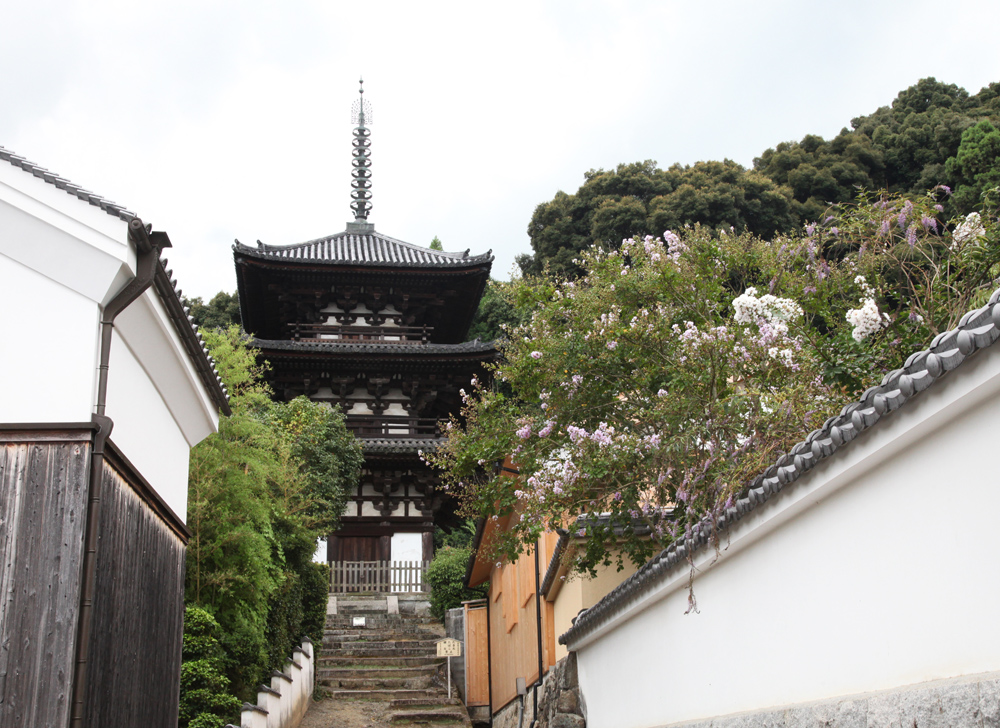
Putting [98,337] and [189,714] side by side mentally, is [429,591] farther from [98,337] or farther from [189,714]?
[98,337]

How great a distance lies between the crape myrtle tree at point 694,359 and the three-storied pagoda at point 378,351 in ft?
50.7

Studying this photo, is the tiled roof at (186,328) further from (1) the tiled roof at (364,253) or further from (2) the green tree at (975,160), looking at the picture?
(2) the green tree at (975,160)

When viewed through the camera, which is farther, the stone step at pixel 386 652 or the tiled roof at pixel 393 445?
the tiled roof at pixel 393 445

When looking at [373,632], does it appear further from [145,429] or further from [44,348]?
[44,348]

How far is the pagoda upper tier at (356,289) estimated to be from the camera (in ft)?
92.6

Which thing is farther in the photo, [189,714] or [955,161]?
[955,161]

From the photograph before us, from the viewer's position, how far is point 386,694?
52.2 feet

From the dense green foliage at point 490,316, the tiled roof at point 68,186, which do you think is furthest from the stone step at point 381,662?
the dense green foliage at point 490,316

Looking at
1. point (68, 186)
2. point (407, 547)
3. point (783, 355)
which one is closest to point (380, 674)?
point (407, 547)

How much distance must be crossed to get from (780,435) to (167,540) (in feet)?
17.0

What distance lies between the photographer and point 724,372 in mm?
8453

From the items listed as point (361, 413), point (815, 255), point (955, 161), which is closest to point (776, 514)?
point (815, 255)

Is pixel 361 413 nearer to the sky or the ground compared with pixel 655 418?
nearer to the sky

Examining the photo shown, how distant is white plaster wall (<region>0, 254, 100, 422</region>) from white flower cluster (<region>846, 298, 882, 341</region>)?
5.18 meters
